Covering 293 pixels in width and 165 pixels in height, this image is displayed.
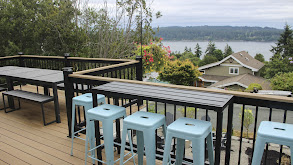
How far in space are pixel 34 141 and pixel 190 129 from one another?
253 cm

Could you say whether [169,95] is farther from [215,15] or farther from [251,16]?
[251,16]

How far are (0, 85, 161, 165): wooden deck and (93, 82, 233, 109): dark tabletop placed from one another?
956 mm

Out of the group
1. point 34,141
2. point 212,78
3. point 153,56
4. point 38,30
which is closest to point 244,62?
point 212,78

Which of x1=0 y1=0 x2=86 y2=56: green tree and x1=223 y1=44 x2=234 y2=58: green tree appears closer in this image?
x1=0 y1=0 x2=86 y2=56: green tree

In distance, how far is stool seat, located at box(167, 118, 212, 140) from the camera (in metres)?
1.73

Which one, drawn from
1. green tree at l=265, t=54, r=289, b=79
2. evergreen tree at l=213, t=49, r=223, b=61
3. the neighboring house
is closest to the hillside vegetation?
the neighboring house

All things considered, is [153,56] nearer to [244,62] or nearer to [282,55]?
[244,62]

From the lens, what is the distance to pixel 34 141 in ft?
11.0

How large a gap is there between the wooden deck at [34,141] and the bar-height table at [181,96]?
0.95m

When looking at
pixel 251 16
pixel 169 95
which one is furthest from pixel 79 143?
pixel 251 16

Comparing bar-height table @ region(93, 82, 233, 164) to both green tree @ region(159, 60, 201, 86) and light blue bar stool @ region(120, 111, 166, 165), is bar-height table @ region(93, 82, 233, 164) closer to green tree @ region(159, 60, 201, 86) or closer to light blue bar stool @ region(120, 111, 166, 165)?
light blue bar stool @ region(120, 111, 166, 165)

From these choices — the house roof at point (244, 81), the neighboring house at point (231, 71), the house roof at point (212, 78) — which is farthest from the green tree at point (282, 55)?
the house roof at point (212, 78)

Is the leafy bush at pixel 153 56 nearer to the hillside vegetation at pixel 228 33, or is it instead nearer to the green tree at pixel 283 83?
the green tree at pixel 283 83

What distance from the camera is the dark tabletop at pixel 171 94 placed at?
1823 mm
